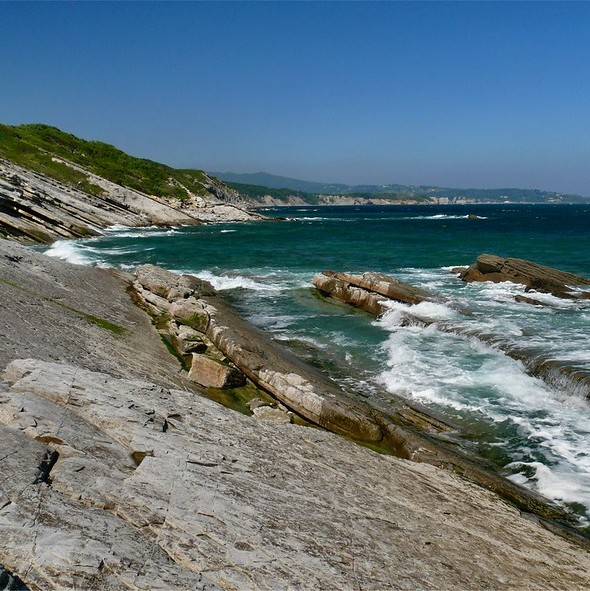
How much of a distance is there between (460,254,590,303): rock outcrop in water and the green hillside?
249 feet

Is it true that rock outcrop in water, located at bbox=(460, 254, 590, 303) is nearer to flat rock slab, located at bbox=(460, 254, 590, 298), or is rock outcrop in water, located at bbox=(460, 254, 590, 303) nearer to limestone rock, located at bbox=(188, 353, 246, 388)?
flat rock slab, located at bbox=(460, 254, 590, 298)

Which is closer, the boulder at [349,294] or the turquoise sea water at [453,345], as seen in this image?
the turquoise sea water at [453,345]

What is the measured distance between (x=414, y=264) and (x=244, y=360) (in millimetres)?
37062

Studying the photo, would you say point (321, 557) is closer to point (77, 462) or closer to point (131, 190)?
point (77, 462)

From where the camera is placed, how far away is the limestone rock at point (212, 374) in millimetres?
17406

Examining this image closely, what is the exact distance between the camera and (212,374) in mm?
17484

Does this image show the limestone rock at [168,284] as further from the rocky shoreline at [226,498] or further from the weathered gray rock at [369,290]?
the rocky shoreline at [226,498]

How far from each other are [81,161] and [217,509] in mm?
115427

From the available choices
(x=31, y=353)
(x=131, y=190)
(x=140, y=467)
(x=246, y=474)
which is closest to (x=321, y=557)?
(x=246, y=474)

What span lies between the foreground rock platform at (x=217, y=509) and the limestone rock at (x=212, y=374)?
470 centimetres

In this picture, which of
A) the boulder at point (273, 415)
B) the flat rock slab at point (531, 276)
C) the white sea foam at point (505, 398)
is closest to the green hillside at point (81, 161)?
the flat rock slab at point (531, 276)

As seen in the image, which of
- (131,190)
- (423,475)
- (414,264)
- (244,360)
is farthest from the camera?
(131,190)

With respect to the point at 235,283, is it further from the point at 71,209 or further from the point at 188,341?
the point at 71,209

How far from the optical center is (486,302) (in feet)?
106
